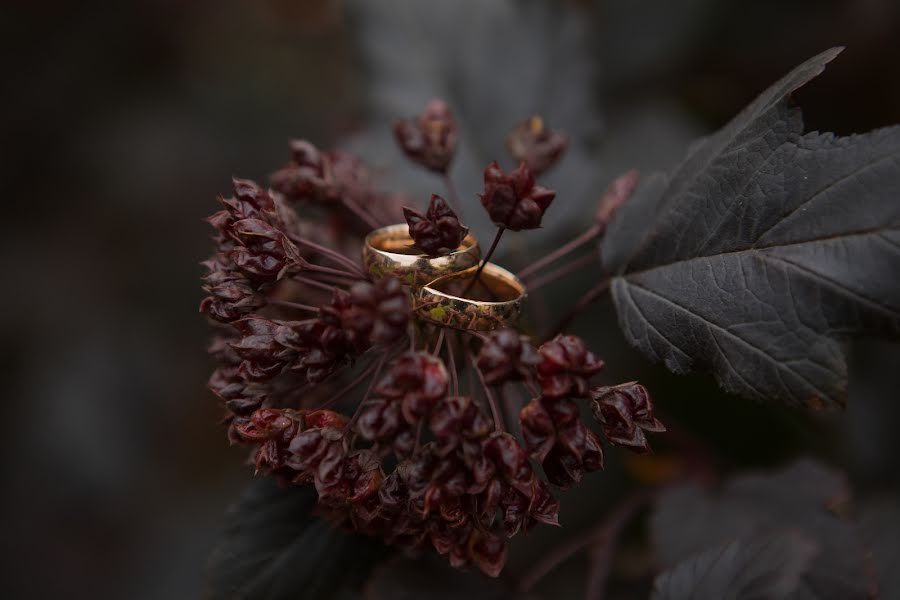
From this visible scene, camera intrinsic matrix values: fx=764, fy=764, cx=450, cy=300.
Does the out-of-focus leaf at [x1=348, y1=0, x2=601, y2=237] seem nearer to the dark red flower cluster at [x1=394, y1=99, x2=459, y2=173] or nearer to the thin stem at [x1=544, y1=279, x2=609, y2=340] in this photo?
the dark red flower cluster at [x1=394, y1=99, x2=459, y2=173]

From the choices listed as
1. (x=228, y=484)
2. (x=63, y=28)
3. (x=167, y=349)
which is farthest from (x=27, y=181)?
(x=228, y=484)

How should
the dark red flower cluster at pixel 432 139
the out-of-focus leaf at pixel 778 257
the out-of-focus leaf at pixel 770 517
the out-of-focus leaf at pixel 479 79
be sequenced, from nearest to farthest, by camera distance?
the out-of-focus leaf at pixel 778 257
the out-of-focus leaf at pixel 770 517
the dark red flower cluster at pixel 432 139
the out-of-focus leaf at pixel 479 79

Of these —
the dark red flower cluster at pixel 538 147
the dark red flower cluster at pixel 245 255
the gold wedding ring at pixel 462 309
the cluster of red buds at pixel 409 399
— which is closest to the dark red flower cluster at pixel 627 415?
the cluster of red buds at pixel 409 399

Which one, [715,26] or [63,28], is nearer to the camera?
[715,26]

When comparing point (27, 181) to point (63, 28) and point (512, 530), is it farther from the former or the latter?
point (512, 530)

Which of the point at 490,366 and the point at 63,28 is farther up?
the point at 63,28

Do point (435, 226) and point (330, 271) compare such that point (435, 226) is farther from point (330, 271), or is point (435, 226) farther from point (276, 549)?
point (276, 549)

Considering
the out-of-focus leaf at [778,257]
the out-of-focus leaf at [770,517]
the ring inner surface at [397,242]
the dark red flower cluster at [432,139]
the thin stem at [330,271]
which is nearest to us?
the out-of-focus leaf at [778,257]

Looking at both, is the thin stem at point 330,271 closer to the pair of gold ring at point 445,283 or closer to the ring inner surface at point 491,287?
the pair of gold ring at point 445,283
